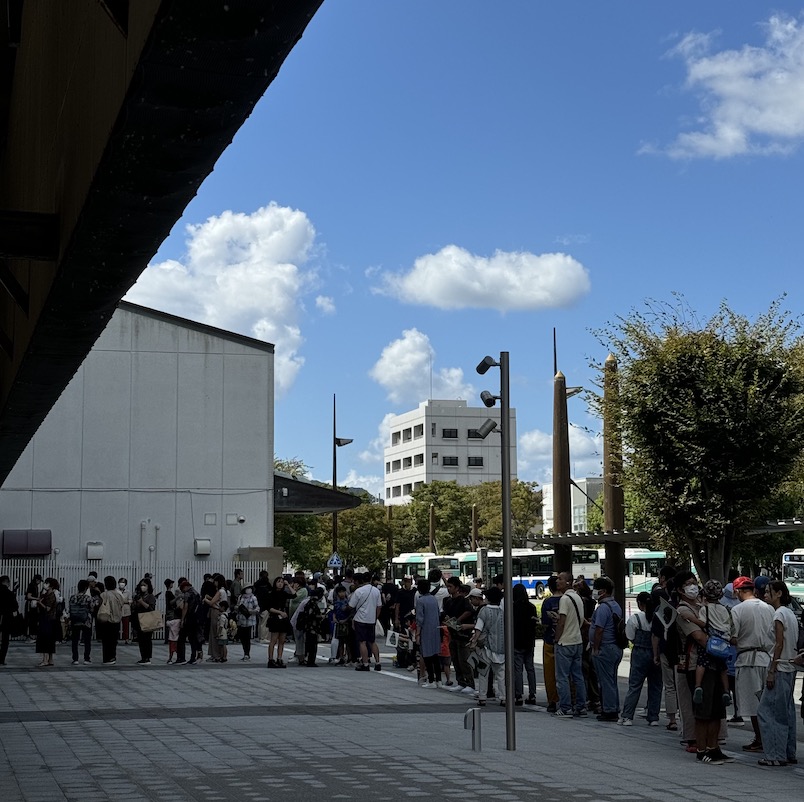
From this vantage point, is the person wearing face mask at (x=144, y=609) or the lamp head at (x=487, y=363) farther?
the person wearing face mask at (x=144, y=609)

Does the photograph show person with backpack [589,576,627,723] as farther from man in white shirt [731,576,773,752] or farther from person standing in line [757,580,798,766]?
person standing in line [757,580,798,766]

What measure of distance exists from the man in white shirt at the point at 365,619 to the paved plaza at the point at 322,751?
3548 millimetres

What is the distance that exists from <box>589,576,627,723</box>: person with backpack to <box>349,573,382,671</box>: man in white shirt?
818cm

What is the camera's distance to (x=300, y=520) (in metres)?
66.0

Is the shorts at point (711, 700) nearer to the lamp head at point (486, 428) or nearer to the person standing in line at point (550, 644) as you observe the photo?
the lamp head at point (486, 428)

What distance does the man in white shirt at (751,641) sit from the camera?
41.1ft

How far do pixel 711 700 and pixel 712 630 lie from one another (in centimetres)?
73

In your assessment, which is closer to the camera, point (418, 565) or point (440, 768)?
point (440, 768)

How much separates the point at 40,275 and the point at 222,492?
29160 millimetres

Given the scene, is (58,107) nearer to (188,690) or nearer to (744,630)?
(744,630)

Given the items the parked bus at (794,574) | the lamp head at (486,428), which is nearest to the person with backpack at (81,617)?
the lamp head at (486,428)

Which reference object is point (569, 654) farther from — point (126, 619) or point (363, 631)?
point (126, 619)

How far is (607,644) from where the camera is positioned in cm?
1542

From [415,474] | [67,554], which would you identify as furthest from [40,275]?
[415,474]
